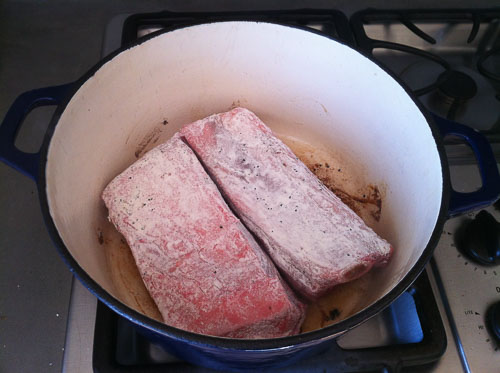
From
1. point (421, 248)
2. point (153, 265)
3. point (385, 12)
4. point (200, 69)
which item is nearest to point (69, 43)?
point (200, 69)

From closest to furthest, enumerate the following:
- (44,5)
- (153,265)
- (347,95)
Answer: (153,265), (347,95), (44,5)

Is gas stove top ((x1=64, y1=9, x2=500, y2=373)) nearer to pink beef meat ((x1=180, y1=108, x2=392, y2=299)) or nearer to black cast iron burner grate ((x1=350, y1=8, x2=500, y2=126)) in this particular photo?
black cast iron burner grate ((x1=350, y1=8, x2=500, y2=126))

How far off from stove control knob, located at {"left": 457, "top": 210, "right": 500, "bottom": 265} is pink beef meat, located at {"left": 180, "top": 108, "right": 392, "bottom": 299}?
0.22 metres

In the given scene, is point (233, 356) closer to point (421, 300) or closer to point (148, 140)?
point (421, 300)

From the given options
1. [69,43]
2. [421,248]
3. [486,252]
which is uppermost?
[69,43]

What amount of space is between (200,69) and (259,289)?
2.01 feet

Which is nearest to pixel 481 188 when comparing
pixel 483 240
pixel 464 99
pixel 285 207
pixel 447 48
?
pixel 483 240

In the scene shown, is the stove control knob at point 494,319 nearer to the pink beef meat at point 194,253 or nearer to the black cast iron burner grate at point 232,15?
the pink beef meat at point 194,253

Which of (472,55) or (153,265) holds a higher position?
(472,55)

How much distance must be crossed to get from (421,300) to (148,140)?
816 mm

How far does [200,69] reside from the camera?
3.72 ft

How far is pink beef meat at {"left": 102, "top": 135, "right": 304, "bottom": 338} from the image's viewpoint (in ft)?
2.82

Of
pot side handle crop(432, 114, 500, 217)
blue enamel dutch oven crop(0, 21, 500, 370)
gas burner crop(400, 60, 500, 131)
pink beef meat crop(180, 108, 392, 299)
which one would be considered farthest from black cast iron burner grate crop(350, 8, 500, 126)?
pink beef meat crop(180, 108, 392, 299)

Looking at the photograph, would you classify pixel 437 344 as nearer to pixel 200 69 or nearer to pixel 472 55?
pixel 200 69
